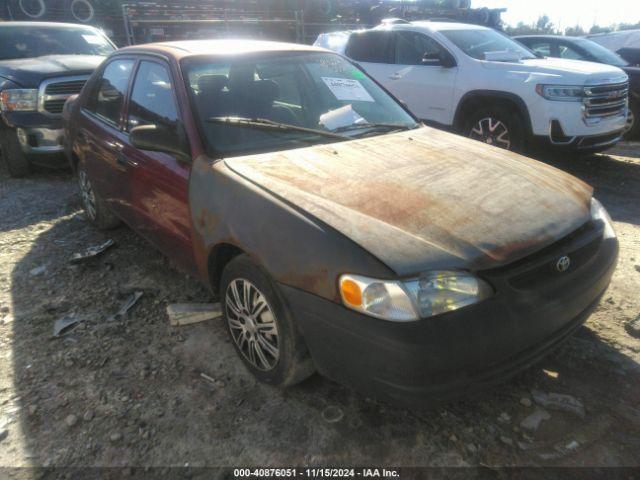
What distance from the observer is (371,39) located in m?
6.91

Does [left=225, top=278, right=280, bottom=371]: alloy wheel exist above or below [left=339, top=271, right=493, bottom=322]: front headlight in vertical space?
below

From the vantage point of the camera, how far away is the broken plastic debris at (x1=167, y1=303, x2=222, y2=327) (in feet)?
9.68

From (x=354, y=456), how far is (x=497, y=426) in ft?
2.20

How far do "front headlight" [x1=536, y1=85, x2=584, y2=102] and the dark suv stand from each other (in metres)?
2.07

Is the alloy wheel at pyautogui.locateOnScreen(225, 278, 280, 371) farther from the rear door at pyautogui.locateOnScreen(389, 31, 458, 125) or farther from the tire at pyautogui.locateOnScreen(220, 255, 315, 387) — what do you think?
the rear door at pyautogui.locateOnScreen(389, 31, 458, 125)

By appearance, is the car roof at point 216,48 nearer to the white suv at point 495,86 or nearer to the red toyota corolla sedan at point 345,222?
the red toyota corolla sedan at point 345,222

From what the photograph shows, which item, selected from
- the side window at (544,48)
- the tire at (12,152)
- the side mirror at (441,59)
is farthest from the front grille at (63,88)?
the side window at (544,48)

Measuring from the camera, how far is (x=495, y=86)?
561cm

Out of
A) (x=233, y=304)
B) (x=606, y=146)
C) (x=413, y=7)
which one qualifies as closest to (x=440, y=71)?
(x=606, y=146)

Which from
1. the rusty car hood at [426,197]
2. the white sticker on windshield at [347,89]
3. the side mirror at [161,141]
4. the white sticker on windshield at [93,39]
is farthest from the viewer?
the white sticker on windshield at [93,39]

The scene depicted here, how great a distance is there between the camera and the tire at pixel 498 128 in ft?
18.2

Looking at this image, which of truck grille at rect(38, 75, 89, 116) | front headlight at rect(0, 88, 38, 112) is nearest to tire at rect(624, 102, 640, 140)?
truck grille at rect(38, 75, 89, 116)

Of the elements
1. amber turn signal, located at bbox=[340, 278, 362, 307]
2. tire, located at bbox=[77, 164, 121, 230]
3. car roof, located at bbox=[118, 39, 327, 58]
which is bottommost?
tire, located at bbox=[77, 164, 121, 230]

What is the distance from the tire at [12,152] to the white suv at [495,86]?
4.83m
